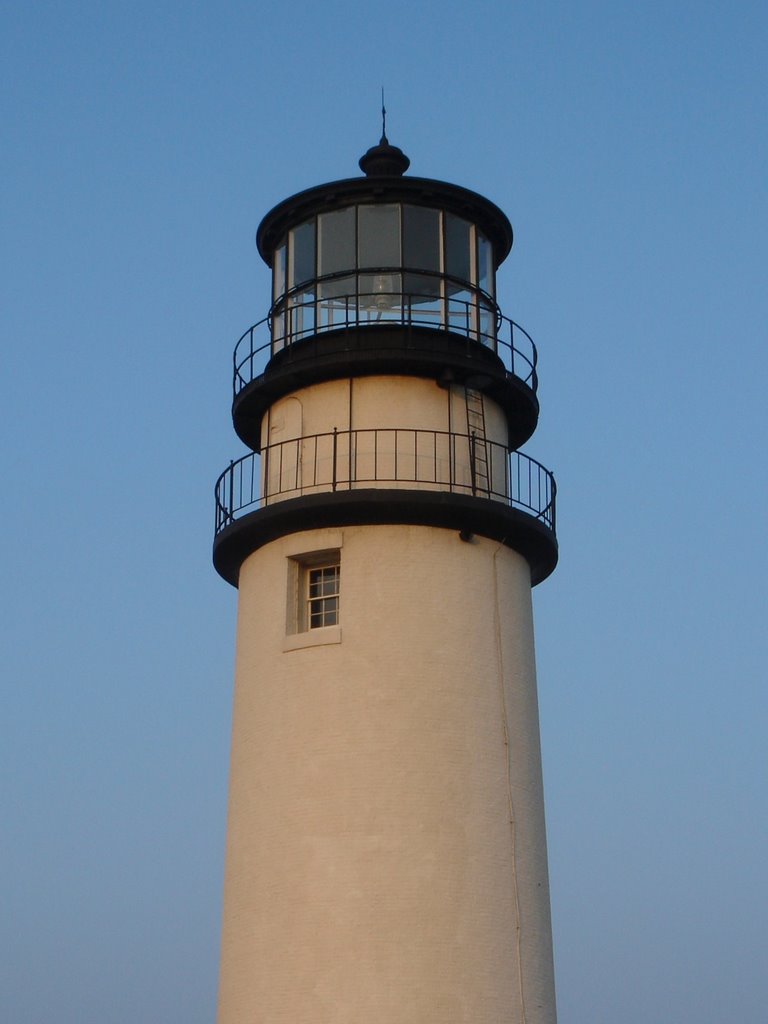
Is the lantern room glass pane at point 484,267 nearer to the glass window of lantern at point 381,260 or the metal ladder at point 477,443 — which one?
the glass window of lantern at point 381,260

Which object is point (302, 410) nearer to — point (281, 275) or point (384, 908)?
point (281, 275)

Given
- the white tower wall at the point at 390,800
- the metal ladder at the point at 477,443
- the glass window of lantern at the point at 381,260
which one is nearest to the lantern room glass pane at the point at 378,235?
the glass window of lantern at the point at 381,260

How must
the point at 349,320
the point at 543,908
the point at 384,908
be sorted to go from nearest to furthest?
the point at 384,908 < the point at 543,908 < the point at 349,320

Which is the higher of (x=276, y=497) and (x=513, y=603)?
(x=276, y=497)

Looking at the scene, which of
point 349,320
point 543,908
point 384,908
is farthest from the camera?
point 349,320

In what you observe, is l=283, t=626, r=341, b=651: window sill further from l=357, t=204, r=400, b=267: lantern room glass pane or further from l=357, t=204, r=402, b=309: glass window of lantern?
l=357, t=204, r=400, b=267: lantern room glass pane

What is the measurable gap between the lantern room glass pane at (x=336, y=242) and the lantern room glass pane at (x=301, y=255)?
22 centimetres

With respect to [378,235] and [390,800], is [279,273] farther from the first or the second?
[390,800]

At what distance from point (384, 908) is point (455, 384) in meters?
8.38

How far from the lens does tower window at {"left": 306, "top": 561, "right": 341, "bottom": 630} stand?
981 inches

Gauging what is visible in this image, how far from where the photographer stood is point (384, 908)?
74.1ft

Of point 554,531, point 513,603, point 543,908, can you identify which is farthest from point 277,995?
point 554,531

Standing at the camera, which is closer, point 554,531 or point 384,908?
point 384,908

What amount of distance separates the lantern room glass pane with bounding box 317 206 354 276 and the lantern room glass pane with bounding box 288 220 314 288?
0.73ft
